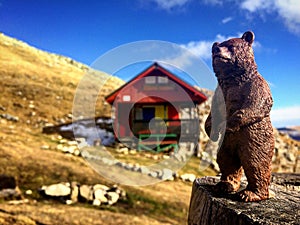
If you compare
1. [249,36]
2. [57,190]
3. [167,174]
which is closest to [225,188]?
[249,36]

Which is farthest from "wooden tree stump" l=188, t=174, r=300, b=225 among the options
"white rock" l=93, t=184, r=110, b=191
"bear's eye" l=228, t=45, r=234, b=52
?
"white rock" l=93, t=184, r=110, b=191

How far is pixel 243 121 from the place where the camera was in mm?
2471

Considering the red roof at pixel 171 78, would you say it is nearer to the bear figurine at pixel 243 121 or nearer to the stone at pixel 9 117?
the stone at pixel 9 117

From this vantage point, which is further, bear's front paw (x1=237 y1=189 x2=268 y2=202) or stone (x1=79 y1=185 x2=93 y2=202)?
stone (x1=79 y1=185 x2=93 y2=202)

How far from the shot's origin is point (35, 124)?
61.9 ft

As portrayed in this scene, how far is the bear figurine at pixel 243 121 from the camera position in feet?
8.22

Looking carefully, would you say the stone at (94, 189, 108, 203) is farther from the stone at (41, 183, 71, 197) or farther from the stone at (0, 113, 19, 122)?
the stone at (0, 113, 19, 122)

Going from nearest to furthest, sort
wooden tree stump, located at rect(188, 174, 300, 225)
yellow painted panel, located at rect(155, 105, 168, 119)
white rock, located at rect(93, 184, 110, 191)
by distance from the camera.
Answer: wooden tree stump, located at rect(188, 174, 300, 225) → white rock, located at rect(93, 184, 110, 191) → yellow painted panel, located at rect(155, 105, 168, 119)

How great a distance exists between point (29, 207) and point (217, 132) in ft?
19.7

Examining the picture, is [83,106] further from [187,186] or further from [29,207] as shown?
[29,207]

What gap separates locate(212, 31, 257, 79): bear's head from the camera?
2604 mm

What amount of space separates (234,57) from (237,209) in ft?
4.19

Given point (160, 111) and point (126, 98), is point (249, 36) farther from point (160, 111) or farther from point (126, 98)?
point (160, 111)

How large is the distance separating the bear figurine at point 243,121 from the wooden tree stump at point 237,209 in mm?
124
